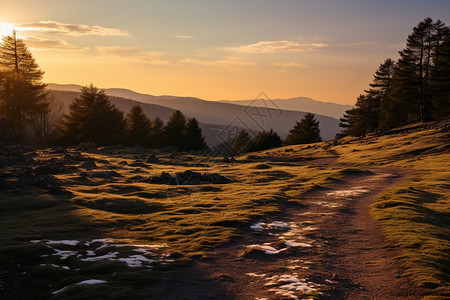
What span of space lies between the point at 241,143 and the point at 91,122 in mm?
43102

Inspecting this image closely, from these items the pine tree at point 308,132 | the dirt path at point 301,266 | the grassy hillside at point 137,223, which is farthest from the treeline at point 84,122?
the dirt path at point 301,266

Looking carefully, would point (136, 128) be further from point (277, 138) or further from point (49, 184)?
Result: point (49, 184)

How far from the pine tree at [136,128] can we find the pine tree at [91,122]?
3.29m

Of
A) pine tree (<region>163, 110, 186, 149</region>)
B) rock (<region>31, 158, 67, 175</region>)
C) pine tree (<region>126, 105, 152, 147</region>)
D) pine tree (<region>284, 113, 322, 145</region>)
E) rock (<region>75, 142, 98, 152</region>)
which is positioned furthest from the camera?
pine tree (<region>284, 113, 322, 145</region>)

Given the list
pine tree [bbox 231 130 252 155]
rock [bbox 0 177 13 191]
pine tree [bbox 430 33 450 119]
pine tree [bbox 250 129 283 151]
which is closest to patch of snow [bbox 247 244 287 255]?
rock [bbox 0 177 13 191]

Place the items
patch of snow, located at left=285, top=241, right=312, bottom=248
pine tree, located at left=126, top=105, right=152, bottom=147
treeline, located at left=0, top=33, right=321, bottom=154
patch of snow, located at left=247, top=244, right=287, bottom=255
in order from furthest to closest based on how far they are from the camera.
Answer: pine tree, located at left=126, top=105, right=152, bottom=147 → treeline, located at left=0, top=33, right=321, bottom=154 → patch of snow, located at left=285, top=241, right=312, bottom=248 → patch of snow, located at left=247, top=244, right=287, bottom=255

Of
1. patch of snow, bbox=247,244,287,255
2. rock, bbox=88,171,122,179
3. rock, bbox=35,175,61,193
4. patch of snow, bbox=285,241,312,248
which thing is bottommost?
patch of snow, bbox=247,244,287,255

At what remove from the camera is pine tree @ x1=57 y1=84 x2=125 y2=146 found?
3290 inches

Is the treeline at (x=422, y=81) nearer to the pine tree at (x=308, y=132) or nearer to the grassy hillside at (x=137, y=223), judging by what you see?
the pine tree at (x=308, y=132)

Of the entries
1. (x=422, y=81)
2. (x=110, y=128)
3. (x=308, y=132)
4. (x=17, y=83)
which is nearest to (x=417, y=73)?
(x=422, y=81)

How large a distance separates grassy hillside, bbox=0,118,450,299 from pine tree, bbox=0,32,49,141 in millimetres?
39115

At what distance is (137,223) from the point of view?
1931 centimetres

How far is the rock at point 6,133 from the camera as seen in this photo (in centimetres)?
5484

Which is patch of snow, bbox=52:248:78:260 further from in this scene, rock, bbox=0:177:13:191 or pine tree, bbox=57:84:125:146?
pine tree, bbox=57:84:125:146
